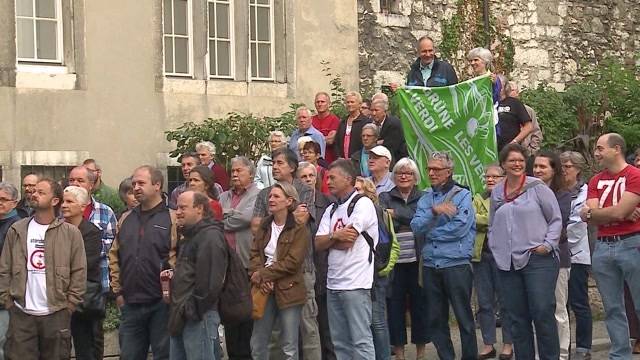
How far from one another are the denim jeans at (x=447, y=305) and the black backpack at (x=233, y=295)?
7.59ft

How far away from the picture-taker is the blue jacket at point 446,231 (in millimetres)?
12375

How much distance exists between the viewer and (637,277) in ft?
37.4

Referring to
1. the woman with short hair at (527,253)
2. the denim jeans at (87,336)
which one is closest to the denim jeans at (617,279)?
the woman with short hair at (527,253)

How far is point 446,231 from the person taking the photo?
1238 cm

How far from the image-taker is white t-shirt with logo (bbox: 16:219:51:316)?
1143cm

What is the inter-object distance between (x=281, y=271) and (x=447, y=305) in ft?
6.19

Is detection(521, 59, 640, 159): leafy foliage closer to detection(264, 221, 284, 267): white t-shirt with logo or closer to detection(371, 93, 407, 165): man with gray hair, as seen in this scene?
detection(371, 93, 407, 165): man with gray hair

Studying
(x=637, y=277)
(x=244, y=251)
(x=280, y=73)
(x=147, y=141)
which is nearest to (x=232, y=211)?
(x=244, y=251)

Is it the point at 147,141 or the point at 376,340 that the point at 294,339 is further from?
the point at 147,141

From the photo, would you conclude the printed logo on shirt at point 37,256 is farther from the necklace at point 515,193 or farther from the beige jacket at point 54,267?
the necklace at point 515,193

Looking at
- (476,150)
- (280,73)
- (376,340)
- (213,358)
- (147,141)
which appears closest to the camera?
(213,358)

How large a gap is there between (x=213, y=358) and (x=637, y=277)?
3662 millimetres

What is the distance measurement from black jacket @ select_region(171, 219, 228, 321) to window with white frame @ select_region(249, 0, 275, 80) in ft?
30.2

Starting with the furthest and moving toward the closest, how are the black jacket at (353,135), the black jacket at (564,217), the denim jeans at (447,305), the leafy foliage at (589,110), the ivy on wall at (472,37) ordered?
1. the ivy on wall at (472,37)
2. the leafy foliage at (589,110)
3. the black jacket at (353,135)
4. the black jacket at (564,217)
5. the denim jeans at (447,305)
